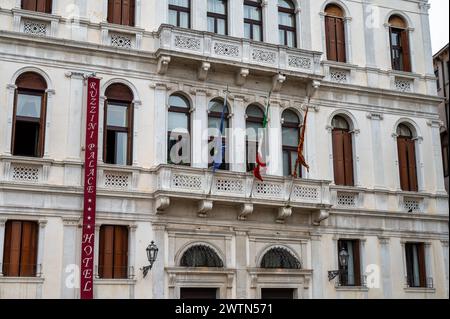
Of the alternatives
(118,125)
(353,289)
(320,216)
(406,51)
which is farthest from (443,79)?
(118,125)

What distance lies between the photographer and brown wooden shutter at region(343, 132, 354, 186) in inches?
977

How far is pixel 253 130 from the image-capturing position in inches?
934

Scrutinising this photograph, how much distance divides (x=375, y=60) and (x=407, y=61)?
164 centimetres

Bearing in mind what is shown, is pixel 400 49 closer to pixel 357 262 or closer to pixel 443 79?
pixel 443 79

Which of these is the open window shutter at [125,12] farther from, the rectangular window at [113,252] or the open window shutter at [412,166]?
the open window shutter at [412,166]

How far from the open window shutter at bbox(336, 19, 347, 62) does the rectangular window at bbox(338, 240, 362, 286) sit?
657 centimetres

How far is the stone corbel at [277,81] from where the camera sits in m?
23.7

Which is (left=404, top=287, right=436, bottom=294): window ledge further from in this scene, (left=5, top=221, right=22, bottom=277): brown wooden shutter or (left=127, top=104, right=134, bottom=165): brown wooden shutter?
(left=5, top=221, right=22, bottom=277): brown wooden shutter

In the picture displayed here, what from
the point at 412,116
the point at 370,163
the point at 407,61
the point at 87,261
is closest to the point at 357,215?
the point at 370,163

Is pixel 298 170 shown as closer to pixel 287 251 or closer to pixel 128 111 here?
pixel 287 251

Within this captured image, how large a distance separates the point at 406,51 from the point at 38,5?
13.6 meters

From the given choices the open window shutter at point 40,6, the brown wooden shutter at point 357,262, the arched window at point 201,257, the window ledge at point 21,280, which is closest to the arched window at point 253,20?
the open window shutter at point 40,6

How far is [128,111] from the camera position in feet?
72.8

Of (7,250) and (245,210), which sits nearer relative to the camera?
(7,250)
